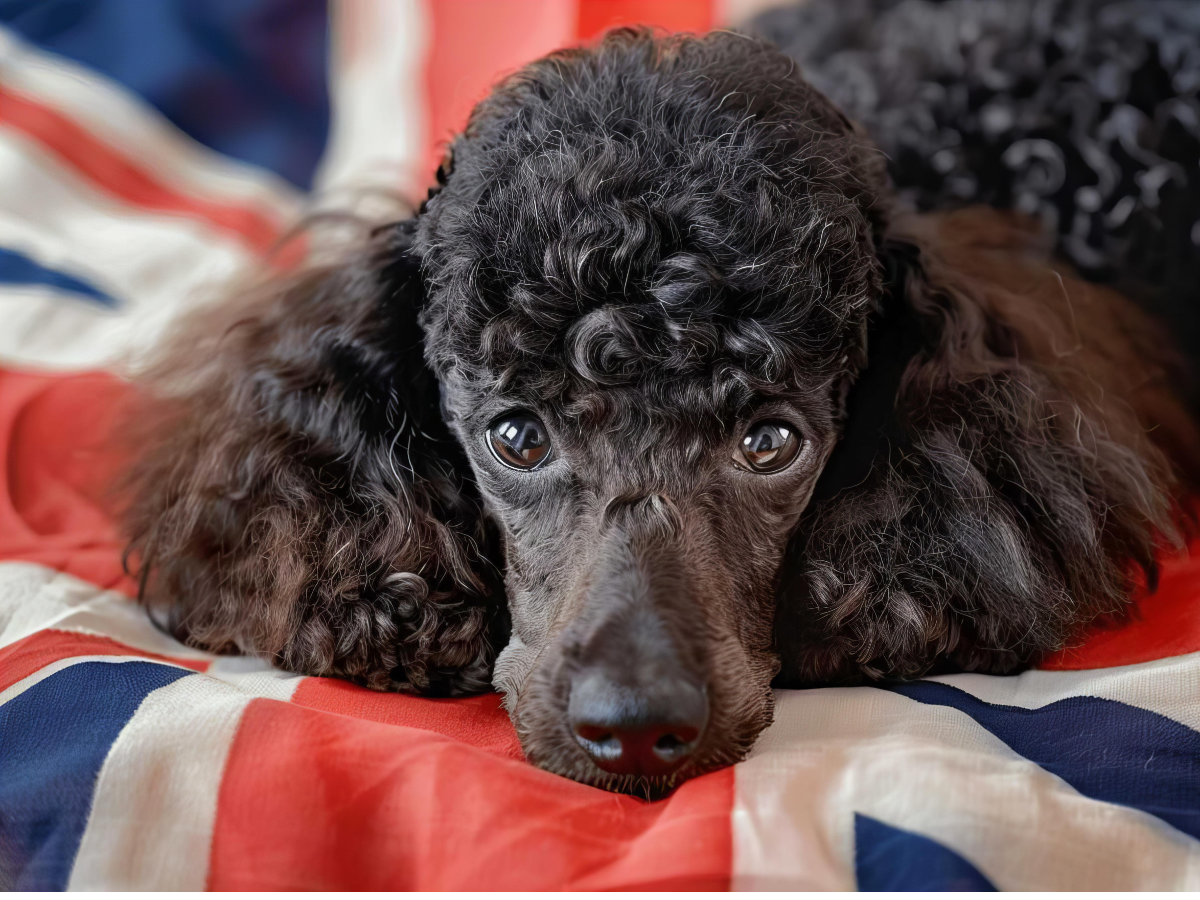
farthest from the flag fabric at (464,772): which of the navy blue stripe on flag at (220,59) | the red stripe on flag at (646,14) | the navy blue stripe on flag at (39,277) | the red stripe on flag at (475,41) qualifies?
the red stripe on flag at (646,14)

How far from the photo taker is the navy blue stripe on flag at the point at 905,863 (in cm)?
84

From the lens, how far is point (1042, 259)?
1812mm

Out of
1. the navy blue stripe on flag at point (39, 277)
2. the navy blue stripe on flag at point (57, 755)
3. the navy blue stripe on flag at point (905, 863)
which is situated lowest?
the navy blue stripe on flag at point (905, 863)

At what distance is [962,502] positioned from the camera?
1.29m

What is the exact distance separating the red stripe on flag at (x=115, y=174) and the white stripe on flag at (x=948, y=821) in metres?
1.79

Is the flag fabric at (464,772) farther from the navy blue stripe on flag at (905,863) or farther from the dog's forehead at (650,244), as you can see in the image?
the dog's forehead at (650,244)

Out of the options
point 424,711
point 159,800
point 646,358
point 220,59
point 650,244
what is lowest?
point 424,711

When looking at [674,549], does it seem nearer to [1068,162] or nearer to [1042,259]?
[1042,259]

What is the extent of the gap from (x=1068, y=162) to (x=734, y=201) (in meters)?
1.09

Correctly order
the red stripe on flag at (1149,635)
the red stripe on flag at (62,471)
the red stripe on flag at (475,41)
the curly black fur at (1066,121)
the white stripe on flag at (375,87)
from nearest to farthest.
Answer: the red stripe on flag at (1149,635) < the red stripe on flag at (62,471) < the curly black fur at (1066,121) < the red stripe on flag at (475,41) < the white stripe on flag at (375,87)

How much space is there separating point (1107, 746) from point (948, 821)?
283mm

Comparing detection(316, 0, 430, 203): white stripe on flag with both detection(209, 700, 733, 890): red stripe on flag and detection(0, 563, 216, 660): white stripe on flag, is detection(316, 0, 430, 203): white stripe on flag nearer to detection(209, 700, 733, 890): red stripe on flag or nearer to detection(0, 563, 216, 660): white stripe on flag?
detection(0, 563, 216, 660): white stripe on flag

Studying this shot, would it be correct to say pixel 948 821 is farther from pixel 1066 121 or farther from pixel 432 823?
pixel 1066 121

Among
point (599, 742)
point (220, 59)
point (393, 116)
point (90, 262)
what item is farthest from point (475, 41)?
point (599, 742)
